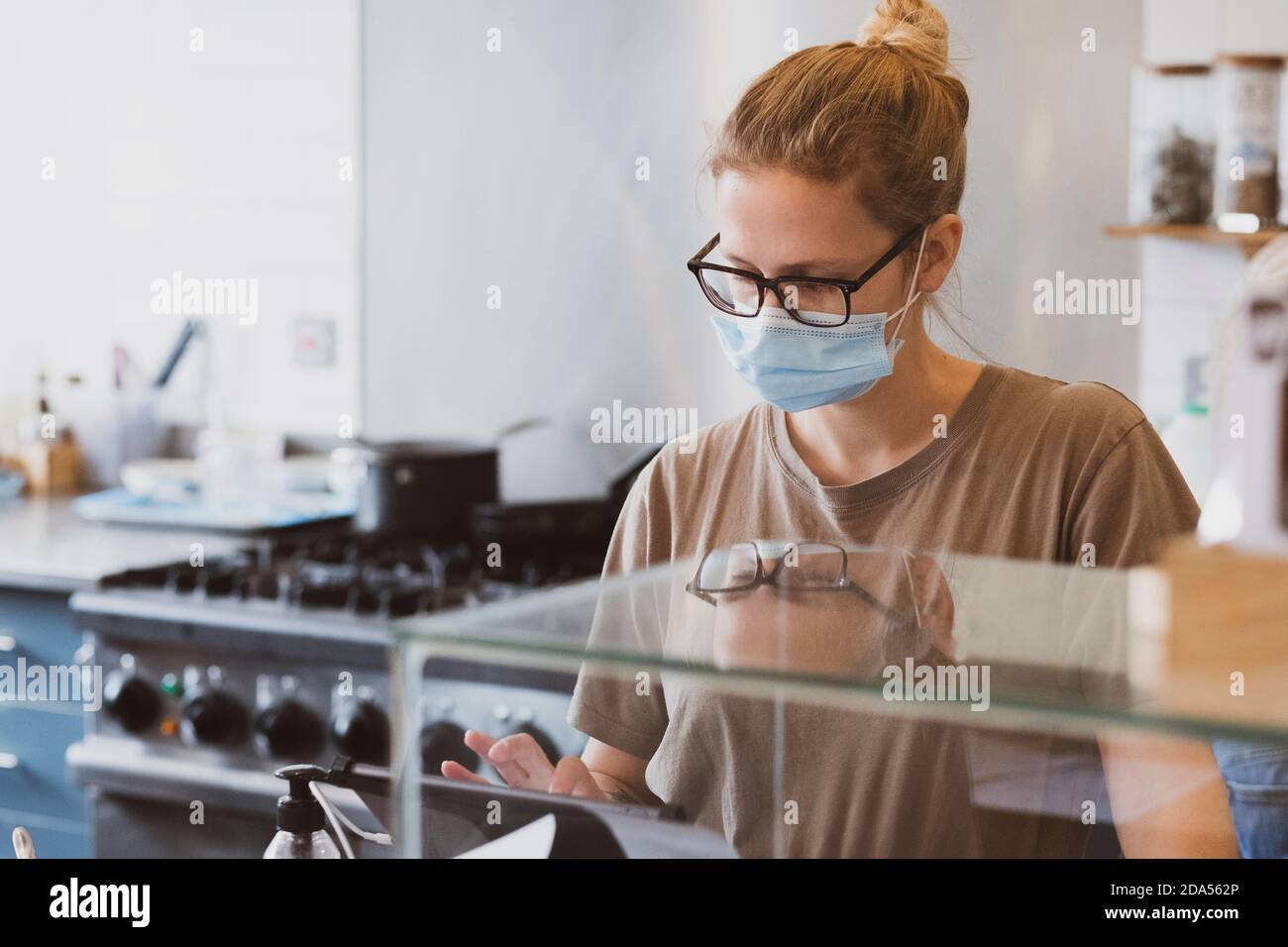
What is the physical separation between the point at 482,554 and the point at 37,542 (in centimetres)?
68

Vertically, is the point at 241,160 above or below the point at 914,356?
above

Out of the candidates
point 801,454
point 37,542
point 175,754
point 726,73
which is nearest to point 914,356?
point 801,454

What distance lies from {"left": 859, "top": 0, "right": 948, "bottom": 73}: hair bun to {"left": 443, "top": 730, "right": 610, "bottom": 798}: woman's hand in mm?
562

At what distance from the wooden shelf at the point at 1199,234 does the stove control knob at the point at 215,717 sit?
4.15ft

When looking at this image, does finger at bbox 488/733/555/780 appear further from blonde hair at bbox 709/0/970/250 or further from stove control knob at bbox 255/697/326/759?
stove control knob at bbox 255/697/326/759

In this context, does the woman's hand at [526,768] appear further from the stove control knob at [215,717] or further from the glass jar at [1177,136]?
the glass jar at [1177,136]

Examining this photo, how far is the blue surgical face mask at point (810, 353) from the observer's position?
1.07 meters

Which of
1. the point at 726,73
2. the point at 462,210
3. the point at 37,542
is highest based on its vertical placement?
the point at 726,73

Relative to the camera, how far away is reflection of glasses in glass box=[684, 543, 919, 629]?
0.83 meters

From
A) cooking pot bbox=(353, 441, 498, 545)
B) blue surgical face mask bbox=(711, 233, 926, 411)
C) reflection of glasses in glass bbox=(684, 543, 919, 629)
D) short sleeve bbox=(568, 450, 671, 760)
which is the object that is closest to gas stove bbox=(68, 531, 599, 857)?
cooking pot bbox=(353, 441, 498, 545)

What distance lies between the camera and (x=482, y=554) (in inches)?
79.6

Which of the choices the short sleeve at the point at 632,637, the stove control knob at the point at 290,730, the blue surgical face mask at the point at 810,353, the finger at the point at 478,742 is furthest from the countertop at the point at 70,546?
the finger at the point at 478,742

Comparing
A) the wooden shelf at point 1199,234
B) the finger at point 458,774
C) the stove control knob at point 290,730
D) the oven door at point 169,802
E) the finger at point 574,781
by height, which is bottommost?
the oven door at point 169,802
